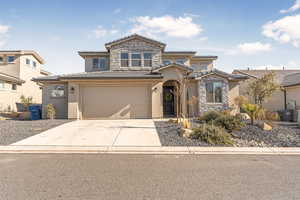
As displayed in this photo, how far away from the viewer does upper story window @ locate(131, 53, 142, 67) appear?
15031mm

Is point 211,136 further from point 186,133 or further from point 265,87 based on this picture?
point 265,87

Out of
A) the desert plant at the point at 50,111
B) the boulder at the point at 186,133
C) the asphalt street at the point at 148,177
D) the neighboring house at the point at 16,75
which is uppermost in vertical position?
the neighboring house at the point at 16,75

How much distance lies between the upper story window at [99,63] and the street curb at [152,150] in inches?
469

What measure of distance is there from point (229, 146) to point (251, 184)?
2.73 meters

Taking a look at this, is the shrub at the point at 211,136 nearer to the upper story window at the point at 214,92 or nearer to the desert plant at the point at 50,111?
the upper story window at the point at 214,92

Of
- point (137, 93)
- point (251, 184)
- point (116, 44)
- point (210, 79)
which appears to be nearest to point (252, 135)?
point (251, 184)

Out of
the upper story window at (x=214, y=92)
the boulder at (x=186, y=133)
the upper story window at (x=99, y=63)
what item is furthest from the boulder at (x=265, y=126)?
the upper story window at (x=99, y=63)

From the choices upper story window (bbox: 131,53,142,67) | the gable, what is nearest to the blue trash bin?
the gable

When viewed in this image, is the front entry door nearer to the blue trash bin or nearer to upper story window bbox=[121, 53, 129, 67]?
upper story window bbox=[121, 53, 129, 67]

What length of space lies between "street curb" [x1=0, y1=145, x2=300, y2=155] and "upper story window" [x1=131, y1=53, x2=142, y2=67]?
1064 cm

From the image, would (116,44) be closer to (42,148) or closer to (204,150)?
(42,148)

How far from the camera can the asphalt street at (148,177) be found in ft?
10.0

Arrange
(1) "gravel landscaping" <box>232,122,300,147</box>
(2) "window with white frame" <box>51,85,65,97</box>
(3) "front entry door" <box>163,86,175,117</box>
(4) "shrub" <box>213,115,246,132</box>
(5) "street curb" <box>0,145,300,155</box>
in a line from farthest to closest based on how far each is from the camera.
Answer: (3) "front entry door" <box>163,86,175,117</box>, (2) "window with white frame" <box>51,85,65,97</box>, (4) "shrub" <box>213,115,246,132</box>, (1) "gravel landscaping" <box>232,122,300,147</box>, (5) "street curb" <box>0,145,300,155</box>

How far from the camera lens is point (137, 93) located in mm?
12695
